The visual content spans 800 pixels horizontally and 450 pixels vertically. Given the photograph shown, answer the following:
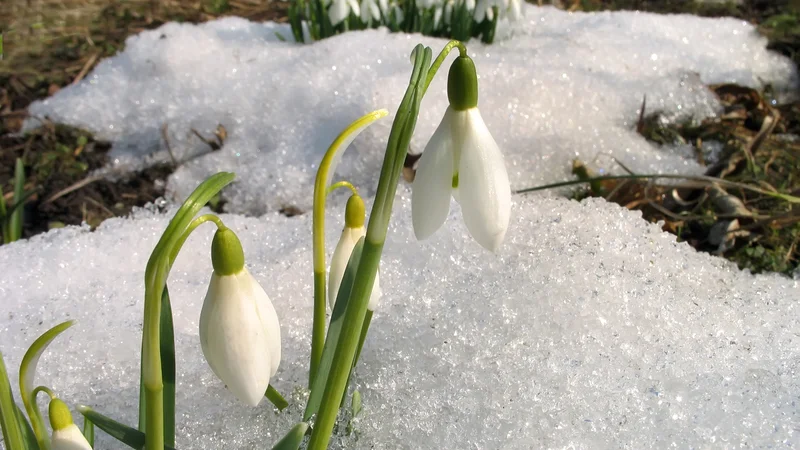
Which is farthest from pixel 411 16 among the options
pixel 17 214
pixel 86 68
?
pixel 17 214

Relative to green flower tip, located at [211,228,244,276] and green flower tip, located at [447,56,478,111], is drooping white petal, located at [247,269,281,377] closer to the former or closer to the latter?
green flower tip, located at [211,228,244,276]

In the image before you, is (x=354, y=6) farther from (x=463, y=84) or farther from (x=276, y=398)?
(x=463, y=84)

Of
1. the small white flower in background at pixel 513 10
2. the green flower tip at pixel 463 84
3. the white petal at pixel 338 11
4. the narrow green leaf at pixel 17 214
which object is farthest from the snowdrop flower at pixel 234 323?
the small white flower in background at pixel 513 10

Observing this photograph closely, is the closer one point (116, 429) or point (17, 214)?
point (116, 429)

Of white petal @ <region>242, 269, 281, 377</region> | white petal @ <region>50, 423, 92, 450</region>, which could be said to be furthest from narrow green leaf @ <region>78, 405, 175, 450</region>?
white petal @ <region>242, 269, 281, 377</region>

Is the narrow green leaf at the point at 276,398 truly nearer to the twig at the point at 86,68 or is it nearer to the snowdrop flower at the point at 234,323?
the snowdrop flower at the point at 234,323

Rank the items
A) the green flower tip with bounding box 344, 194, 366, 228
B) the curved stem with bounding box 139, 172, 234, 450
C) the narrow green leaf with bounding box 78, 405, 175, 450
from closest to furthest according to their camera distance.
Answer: the curved stem with bounding box 139, 172, 234, 450, the narrow green leaf with bounding box 78, 405, 175, 450, the green flower tip with bounding box 344, 194, 366, 228
